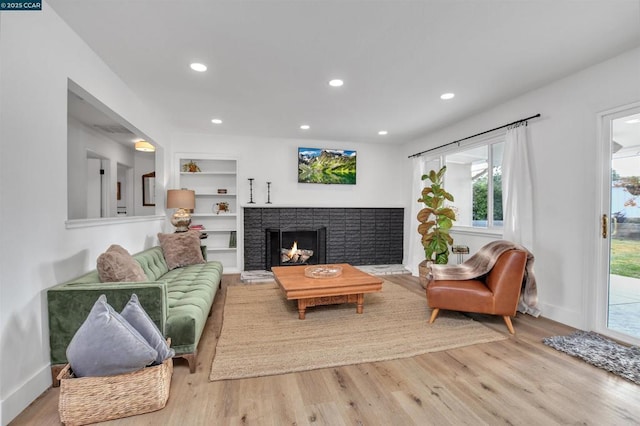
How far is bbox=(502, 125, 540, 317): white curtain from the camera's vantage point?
3367 mm

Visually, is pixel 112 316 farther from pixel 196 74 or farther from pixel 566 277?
pixel 566 277

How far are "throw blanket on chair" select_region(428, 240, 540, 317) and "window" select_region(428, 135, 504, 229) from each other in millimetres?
1127

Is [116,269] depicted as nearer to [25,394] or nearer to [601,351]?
[25,394]

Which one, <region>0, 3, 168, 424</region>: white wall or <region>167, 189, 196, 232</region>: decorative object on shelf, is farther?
<region>167, 189, 196, 232</region>: decorative object on shelf

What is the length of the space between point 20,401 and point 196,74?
9.27 feet

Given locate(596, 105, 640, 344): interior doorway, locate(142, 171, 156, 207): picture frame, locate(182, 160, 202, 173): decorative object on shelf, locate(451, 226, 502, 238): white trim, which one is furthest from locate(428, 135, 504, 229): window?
locate(142, 171, 156, 207): picture frame

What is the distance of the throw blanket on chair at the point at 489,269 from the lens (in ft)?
9.62

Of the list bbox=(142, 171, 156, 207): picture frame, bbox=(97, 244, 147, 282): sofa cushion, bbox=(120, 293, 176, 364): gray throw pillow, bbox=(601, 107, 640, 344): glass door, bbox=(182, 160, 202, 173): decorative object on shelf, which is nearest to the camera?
bbox=(120, 293, 176, 364): gray throw pillow

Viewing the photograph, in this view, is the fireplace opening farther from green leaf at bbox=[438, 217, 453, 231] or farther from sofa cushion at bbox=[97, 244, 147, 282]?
sofa cushion at bbox=[97, 244, 147, 282]

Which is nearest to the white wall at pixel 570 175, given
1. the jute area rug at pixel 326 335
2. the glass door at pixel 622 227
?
the glass door at pixel 622 227

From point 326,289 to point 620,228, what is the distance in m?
2.80

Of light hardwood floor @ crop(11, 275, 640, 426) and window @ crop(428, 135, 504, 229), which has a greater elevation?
window @ crop(428, 135, 504, 229)

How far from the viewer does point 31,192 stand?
1.82m

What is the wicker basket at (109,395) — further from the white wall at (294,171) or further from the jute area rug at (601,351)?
the white wall at (294,171)
